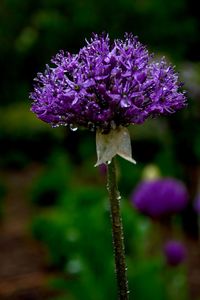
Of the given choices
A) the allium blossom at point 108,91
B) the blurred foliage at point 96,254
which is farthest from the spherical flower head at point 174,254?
the allium blossom at point 108,91

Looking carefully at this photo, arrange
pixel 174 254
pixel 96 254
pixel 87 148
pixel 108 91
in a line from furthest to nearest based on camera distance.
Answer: pixel 87 148 < pixel 96 254 < pixel 174 254 < pixel 108 91

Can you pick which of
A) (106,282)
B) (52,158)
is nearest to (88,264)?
(106,282)

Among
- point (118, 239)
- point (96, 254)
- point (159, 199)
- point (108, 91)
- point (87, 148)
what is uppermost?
point (87, 148)

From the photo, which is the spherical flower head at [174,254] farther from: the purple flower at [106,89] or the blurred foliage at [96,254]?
the purple flower at [106,89]

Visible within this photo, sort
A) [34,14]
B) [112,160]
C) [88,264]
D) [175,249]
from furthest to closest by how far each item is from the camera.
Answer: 1. [34,14]
2. [88,264]
3. [175,249]
4. [112,160]

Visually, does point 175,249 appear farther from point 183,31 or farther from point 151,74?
point 183,31

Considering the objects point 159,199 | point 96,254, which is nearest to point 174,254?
point 159,199

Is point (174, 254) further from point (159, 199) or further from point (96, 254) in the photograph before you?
point (96, 254)
